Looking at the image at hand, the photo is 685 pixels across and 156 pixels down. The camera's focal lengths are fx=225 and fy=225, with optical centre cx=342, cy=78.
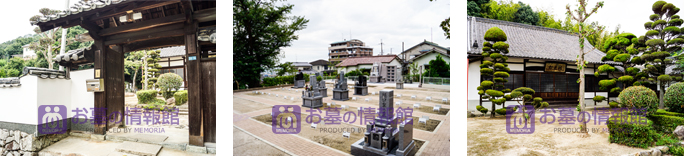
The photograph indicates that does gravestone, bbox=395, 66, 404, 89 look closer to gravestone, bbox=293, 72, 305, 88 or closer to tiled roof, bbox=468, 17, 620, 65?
tiled roof, bbox=468, 17, 620, 65

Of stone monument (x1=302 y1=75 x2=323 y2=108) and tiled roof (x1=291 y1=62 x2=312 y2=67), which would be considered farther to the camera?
stone monument (x1=302 y1=75 x2=323 y2=108)

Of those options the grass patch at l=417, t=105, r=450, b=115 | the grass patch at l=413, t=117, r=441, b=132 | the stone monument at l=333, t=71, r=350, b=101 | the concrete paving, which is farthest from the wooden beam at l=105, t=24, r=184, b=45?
the grass patch at l=417, t=105, r=450, b=115

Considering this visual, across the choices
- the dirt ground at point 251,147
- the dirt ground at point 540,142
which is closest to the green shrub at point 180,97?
the dirt ground at point 251,147

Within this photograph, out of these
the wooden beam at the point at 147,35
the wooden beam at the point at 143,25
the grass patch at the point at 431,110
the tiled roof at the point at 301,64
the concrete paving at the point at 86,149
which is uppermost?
the wooden beam at the point at 143,25

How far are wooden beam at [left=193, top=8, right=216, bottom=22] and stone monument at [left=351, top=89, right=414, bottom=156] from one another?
7.49 feet

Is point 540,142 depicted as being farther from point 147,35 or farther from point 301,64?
point 147,35

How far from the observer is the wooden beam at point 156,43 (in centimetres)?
323

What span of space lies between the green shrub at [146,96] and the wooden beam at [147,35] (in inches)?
96.5

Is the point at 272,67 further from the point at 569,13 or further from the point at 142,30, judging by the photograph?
the point at 569,13

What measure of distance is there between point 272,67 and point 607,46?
266 inches

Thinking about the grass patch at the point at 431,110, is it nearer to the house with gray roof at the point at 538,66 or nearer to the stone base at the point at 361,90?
the house with gray roof at the point at 538,66

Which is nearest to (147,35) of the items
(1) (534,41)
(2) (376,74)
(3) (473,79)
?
(2) (376,74)

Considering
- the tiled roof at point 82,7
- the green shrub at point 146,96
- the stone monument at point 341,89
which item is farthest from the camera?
the green shrub at point 146,96

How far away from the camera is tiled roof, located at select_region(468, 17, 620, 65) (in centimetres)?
473
